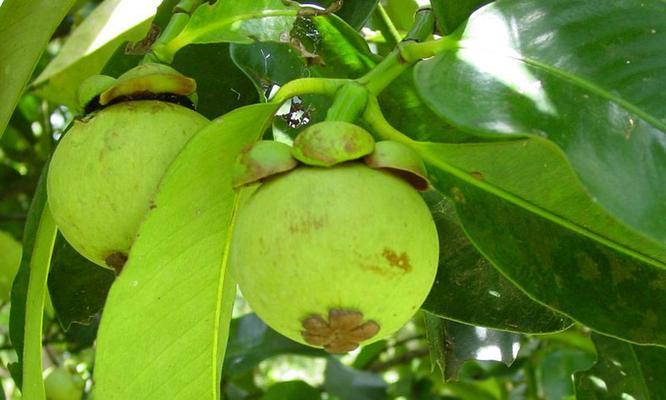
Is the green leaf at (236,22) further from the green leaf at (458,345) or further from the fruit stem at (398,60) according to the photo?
the green leaf at (458,345)

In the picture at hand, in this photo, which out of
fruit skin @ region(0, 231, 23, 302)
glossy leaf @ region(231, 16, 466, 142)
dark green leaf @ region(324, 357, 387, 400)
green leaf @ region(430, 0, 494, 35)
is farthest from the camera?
dark green leaf @ region(324, 357, 387, 400)

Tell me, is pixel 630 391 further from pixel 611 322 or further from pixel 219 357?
pixel 219 357

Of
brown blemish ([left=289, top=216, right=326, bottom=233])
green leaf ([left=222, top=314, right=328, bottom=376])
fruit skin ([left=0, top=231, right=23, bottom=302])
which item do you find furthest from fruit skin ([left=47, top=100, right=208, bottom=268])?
green leaf ([left=222, top=314, right=328, bottom=376])

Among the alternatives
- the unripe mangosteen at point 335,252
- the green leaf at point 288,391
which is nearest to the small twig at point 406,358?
the green leaf at point 288,391

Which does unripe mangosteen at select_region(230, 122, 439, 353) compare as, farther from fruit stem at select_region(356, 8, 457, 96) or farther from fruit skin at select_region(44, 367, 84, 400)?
fruit skin at select_region(44, 367, 84, 400)

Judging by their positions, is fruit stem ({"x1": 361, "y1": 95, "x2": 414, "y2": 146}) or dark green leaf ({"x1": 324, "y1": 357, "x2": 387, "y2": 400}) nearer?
fruit stem ({"x1": 361, "y1": 95, "x2": 414, "y2": 146})

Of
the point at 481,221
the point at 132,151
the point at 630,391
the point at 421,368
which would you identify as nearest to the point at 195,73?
the point at 132,151

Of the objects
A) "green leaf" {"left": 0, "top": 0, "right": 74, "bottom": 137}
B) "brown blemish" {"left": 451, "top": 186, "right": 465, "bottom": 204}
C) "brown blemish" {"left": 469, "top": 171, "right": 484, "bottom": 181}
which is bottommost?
"brown blemish" {"left": 451, "top": 186, "right": 465, "bottom": 204}

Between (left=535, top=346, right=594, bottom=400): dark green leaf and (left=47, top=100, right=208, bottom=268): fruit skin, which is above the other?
(left=47, top=100, right=208, bottom=268): fruit skin

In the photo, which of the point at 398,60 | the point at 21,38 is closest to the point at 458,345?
the point at 398,60
